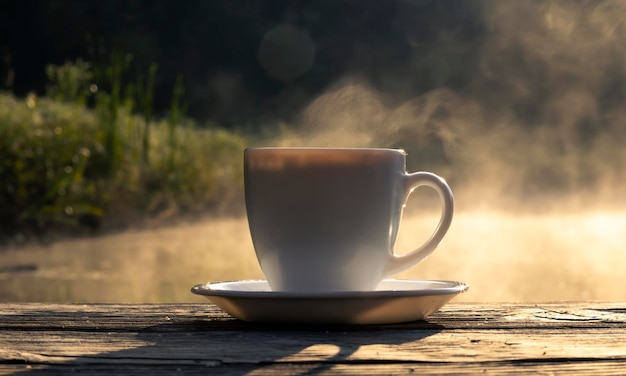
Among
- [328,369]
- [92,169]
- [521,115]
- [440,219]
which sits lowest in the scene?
[328,369]

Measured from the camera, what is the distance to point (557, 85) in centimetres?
688

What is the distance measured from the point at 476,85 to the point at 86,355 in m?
6.61

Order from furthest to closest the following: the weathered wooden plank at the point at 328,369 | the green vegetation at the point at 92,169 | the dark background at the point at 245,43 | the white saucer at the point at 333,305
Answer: the dark background at the point at 245,43
the green vegetation at the point at 92,169
the white saucer at the point at 333,305
the weathered wooden plank at the point at 328,369

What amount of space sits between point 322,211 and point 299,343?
0.10 m

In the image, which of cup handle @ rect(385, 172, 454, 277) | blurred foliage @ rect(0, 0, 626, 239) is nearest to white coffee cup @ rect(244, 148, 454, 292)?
cup handle @ rect(385, 172, 454, 277)

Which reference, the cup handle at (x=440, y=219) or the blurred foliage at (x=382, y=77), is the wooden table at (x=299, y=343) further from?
the blurred foliage at (x=382, y=77)

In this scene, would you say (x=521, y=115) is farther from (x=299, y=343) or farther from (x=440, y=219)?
(x=299, y=343)

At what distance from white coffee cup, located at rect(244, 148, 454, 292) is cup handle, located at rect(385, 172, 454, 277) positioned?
0.02 metres

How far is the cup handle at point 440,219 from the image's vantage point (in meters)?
0.65

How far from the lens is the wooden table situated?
465 millimetres

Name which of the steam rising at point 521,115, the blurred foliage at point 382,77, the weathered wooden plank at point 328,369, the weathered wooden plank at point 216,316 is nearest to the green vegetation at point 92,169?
the blurred foliage at point 382,77

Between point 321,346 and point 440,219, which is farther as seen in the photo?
point 440,219

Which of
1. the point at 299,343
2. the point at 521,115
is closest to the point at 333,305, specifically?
the point at 299,343

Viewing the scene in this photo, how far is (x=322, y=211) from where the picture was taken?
59 centimetres
